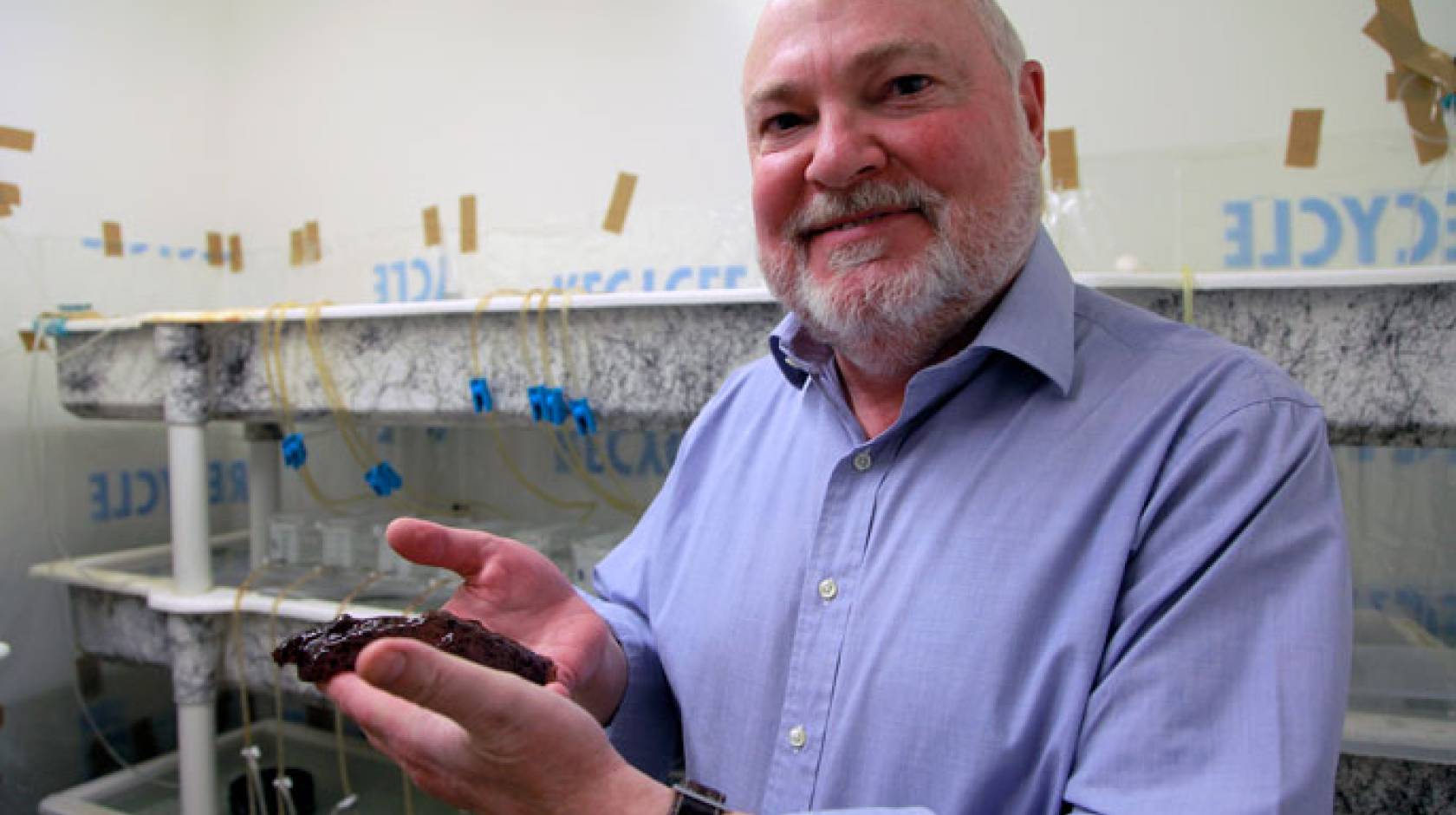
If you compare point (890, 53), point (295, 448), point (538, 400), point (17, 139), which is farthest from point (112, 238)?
point (890, 53)

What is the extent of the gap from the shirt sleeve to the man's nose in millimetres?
304

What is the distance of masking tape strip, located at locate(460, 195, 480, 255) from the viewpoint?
1896mm

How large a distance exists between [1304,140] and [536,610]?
140cm

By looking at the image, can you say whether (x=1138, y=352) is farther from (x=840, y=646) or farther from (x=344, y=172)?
(x=344, y=172)

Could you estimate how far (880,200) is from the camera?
2.32 ft

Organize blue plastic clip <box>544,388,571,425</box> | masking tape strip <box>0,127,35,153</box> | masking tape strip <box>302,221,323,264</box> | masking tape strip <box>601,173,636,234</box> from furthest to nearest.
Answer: masking tape strip <box>302,221,323,264</box>, masking tape strip <box>0,127,35,153</box>, masking tape strip <box>601,173,636,234</box>, blue plastic clip <box>544,388,571,425</box>

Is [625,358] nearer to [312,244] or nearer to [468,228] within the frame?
[468,228]

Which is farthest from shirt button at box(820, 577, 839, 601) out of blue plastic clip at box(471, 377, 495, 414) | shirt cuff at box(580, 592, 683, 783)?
blue plastic clip at box(471, 377, 495, 414)

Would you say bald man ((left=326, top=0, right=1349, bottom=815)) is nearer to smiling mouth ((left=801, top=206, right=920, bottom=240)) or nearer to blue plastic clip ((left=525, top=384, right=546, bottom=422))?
smiling mouth ((left=801, top=206, right=920, bottom=240))

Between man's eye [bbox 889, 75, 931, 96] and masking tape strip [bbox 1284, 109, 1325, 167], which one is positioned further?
masking tape strip [bbox 1284, 109, 1325, 167]

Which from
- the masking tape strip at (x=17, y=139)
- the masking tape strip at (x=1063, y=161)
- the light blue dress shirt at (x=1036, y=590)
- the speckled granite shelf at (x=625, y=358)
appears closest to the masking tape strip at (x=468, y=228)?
the speckled granite shelf at (x=625, y=358)

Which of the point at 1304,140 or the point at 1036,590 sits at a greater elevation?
the point at 1304,140

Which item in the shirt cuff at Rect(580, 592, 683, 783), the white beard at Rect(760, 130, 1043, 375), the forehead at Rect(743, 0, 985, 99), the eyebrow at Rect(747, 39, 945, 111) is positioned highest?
the forehead at Rect(743, 0, 985, 99)

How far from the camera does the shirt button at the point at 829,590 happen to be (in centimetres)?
69
